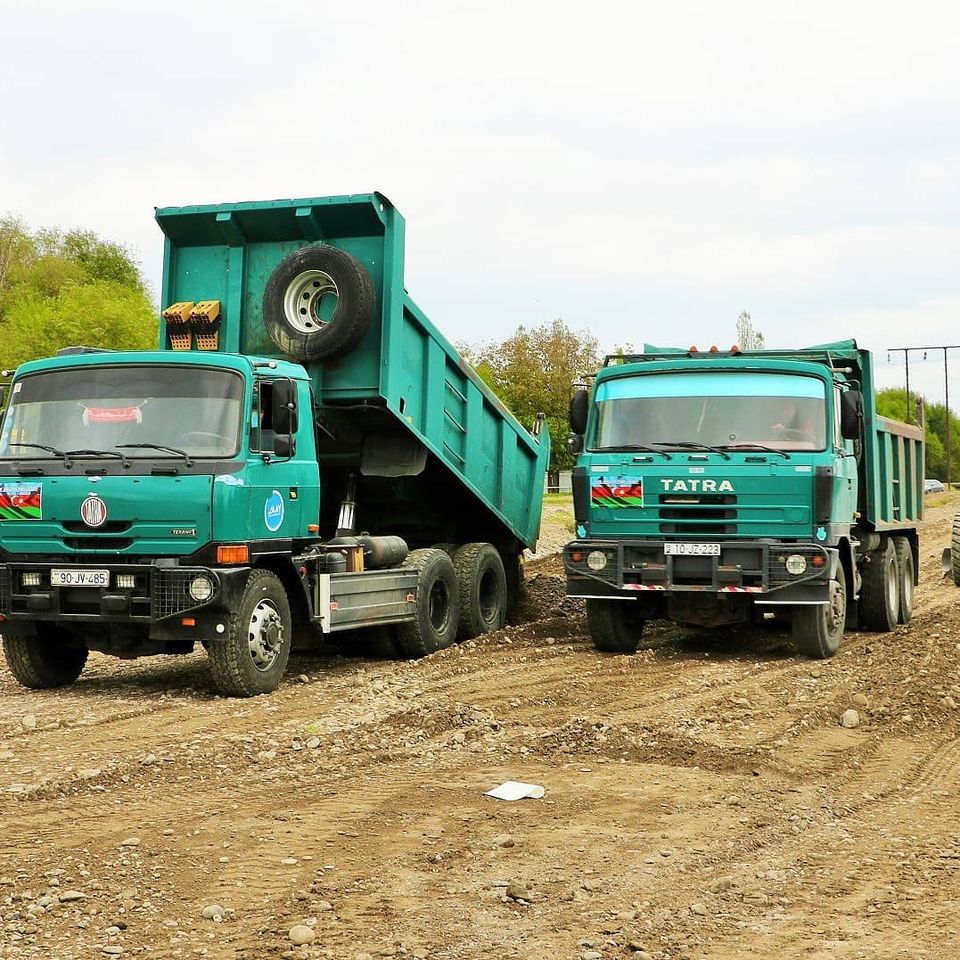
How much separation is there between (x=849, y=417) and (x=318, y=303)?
4581 millimetres

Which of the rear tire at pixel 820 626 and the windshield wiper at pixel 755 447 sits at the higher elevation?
the windshield wiper at pixel 755 447

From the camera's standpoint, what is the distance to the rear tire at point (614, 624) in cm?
1166

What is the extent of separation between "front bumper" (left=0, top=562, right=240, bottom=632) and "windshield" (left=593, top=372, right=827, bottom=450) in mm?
3753

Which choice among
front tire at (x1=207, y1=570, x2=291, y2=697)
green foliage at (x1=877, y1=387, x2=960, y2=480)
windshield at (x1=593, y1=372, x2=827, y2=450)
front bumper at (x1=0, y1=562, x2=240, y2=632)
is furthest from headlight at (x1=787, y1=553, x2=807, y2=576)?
green foliage at (x1=877, y1=387, x2=960, y2=480)

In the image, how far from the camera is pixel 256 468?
951cm

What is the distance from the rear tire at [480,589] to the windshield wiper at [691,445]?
9.03ft

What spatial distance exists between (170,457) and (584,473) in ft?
12.3

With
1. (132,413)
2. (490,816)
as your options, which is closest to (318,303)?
(132,413)

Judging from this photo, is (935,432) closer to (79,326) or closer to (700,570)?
(79,326)

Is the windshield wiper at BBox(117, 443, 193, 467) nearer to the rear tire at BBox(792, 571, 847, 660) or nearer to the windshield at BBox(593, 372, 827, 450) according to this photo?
the windshield at BBox(593, 372, 827, 450)

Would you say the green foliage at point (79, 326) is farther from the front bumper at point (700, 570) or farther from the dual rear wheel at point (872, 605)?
the front bumper at point (700, 570)

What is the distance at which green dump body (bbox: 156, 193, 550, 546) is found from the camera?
11219 millimetres

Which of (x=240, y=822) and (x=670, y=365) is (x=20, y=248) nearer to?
(x=670, y=365)

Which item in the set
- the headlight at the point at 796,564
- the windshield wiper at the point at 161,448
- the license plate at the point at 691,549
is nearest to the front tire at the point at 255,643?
the windshield wiper at the point at 161,448
